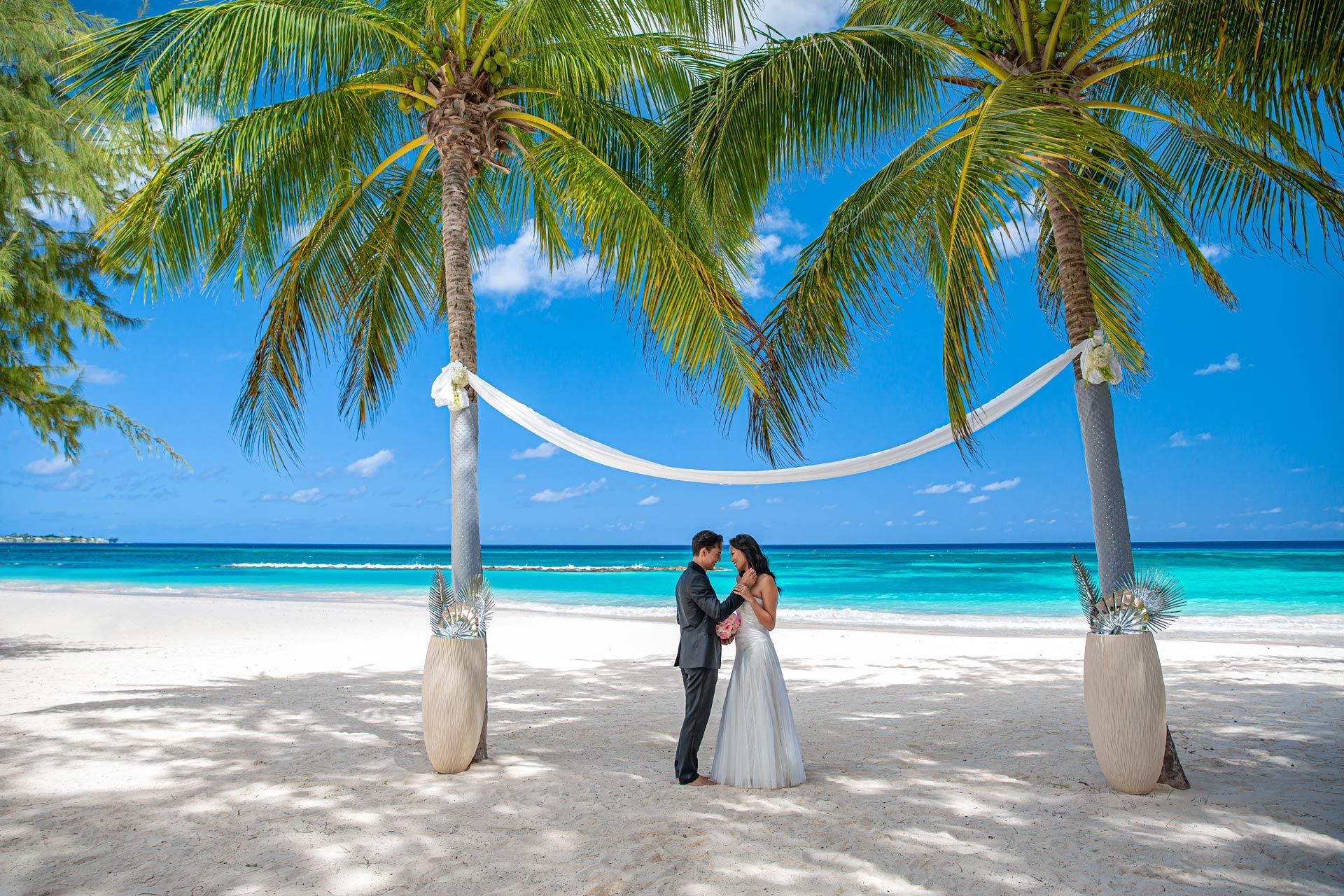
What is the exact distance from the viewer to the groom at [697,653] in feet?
13.7

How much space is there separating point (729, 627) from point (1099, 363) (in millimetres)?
2314

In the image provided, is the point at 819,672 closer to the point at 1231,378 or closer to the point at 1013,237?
the point at 1013,237

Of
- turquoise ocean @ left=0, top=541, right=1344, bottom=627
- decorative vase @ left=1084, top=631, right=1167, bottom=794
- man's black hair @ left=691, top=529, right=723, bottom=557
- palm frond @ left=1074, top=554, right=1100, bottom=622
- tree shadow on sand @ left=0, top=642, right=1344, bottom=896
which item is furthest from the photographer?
turquoise ocean @ left=0, top=541, right=1344, bottom=627

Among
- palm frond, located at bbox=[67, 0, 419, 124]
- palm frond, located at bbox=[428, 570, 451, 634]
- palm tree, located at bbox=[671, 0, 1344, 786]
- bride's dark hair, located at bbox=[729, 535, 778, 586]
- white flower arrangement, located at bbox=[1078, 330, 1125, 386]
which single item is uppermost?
palm frond, located at bbox=[67, 0, 419, 124]

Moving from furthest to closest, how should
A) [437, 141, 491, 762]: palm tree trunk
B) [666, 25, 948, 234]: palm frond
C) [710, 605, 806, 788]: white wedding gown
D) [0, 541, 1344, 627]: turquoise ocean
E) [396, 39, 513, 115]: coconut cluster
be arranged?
[0, 541, 1344, 627]: turquoise ocean → [396, 39, 513, 115]: coconut cluster → [437, 141, 491, 762]: palm tree trunk → [666, 25, 948, 234]: palm frond → [710, 605, 806, 788]: white wedding gown

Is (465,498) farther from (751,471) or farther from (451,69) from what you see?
(451,69)

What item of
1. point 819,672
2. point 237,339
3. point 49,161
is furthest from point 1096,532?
point 237,339

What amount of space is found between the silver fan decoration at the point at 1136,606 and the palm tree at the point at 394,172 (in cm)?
182

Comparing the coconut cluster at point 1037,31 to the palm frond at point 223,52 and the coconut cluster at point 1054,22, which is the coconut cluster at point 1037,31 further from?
the palm frond at point 223,52

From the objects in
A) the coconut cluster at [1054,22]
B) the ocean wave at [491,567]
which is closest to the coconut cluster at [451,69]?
the coconut cluster at [1054,22]

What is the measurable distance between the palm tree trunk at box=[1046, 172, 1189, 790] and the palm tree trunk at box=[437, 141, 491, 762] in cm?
332

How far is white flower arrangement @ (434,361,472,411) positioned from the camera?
15.5 ft

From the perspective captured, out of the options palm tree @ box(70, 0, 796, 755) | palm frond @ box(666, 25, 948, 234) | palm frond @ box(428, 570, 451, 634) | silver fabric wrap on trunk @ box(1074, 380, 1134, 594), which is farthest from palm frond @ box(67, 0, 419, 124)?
silver fabric wrap on trunk @ box(1074, 380, 1134, 594)

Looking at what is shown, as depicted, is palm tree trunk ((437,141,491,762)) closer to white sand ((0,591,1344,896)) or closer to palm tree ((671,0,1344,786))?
white sand ((0,591,1344,896))
